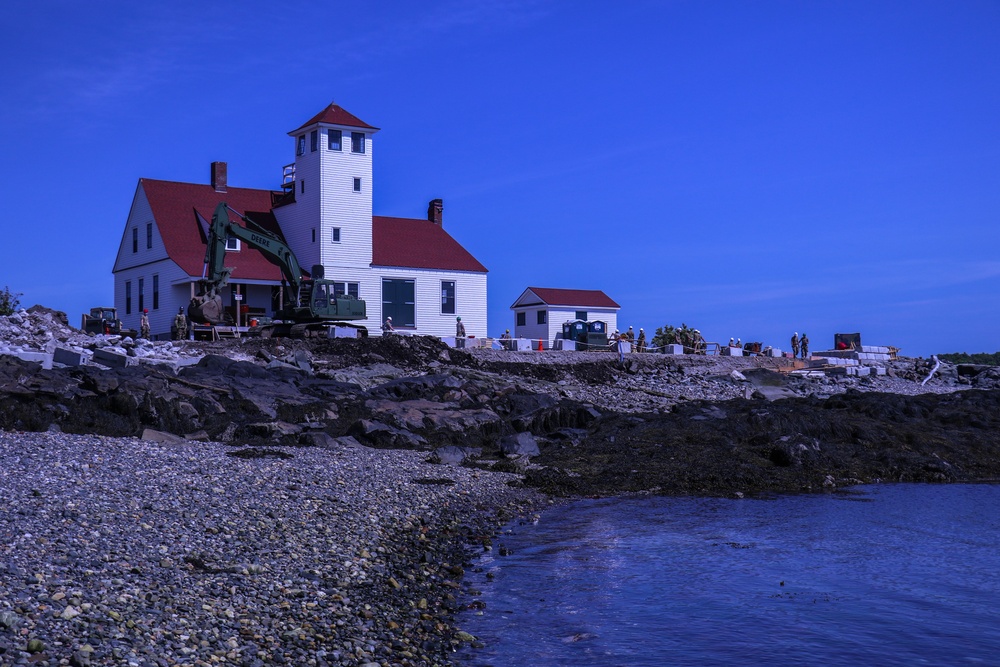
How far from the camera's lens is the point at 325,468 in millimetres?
15820

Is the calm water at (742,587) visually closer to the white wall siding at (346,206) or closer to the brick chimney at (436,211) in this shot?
the white wall siding at (346,206)

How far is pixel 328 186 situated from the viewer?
43.7 meters

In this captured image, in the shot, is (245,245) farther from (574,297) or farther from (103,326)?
(574,297)

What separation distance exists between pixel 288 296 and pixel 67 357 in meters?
14.7

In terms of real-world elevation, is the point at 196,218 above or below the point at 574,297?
above

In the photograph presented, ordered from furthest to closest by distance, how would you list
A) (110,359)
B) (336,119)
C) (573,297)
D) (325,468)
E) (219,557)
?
(573,297) → (336,119) → (110,359) → (325,468) → (219,557)

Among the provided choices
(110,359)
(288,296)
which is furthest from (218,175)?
(110,359)

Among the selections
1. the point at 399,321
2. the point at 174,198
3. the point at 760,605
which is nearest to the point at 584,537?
the point at 760,605

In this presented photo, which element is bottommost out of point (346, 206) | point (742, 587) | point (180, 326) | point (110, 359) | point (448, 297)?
point (742, 587)

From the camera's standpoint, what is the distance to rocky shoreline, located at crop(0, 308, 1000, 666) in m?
7.87

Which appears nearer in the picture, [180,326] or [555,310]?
[180,326]

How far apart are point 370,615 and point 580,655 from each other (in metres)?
1.94

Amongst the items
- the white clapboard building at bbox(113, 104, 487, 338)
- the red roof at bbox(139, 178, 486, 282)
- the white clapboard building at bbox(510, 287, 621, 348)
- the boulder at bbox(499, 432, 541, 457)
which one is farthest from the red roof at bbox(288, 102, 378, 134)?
the boulder at bbox(499, 432, 541, 457)

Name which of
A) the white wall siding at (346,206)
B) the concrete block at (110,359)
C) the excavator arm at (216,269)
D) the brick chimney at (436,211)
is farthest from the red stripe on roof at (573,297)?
the concrete block at (110,359)
